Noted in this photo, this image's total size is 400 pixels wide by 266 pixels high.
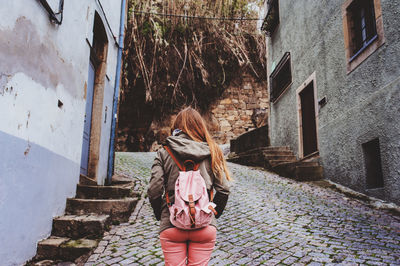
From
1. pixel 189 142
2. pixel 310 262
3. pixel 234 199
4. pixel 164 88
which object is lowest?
pixel 310 262

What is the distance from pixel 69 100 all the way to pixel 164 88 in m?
10.5

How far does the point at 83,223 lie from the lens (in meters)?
3.80

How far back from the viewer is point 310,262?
118 inches

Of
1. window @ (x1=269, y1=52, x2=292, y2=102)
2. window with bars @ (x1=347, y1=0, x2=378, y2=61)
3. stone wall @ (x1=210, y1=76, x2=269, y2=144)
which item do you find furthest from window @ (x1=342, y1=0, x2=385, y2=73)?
stone wall @ (x1=210, y1=76, x2=269, y2=144)

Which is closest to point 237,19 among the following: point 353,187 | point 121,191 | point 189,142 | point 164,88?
point 164,88

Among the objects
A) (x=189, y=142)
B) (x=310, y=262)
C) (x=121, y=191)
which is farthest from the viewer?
(x=121, y=191)

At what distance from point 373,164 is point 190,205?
17.0 ft

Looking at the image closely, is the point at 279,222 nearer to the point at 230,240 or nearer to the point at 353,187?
the point at 230,240

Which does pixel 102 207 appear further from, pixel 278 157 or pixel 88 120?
pixel 278 157

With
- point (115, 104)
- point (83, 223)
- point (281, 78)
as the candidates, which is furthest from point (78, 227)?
point (281, 78)

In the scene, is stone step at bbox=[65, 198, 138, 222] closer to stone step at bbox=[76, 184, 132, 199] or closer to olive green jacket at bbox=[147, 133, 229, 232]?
stone step at bbox=[76, 184, 132, 199]

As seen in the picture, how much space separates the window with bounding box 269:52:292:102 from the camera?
991 cm

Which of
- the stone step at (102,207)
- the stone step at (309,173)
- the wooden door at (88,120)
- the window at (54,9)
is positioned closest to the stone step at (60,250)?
the stone step at (102,207)

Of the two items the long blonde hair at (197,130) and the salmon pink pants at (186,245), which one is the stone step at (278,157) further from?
the salmon pink pants at (186,245)
